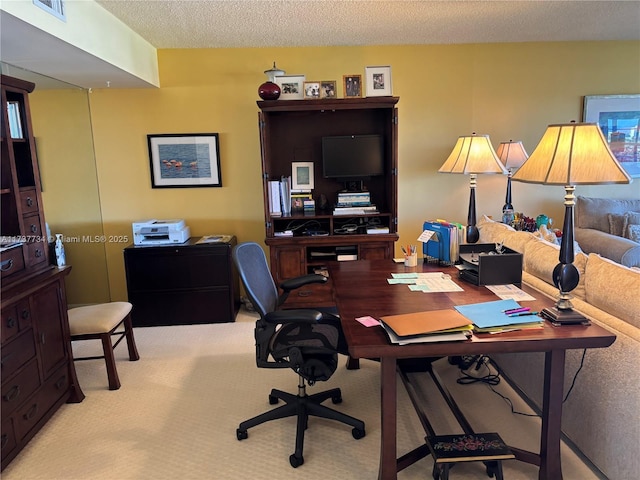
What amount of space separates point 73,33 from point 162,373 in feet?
7.28

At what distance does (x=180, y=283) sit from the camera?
12.7 feet

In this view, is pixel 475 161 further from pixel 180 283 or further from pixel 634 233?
pixel 180 283

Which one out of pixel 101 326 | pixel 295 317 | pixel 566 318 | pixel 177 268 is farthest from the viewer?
pixel 177 268


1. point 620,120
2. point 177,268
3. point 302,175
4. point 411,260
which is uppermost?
point 620,120

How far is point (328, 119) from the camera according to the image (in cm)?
413

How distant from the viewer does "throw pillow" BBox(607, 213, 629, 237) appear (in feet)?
13.3

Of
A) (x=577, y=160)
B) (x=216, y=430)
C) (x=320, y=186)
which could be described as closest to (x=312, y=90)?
(x=320, y=186)

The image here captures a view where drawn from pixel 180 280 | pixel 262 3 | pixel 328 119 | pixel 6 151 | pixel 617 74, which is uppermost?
pixel 262 3

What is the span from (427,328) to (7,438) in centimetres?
205

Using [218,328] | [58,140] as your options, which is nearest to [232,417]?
[218,328]

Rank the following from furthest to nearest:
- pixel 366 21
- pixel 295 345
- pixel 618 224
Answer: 1. pixel 618 224
2. pixel 366 21
3. pixel 295 345

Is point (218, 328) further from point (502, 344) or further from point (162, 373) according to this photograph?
point (502, 344)

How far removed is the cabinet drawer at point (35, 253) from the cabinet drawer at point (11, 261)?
2.4 inches

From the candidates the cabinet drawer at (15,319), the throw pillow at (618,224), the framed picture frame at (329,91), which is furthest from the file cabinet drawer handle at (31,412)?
the throw pillow at (618,224)
